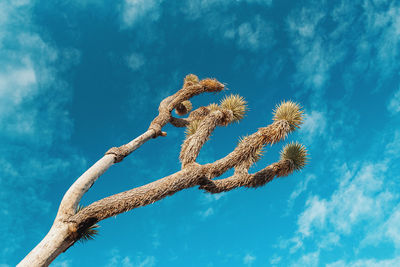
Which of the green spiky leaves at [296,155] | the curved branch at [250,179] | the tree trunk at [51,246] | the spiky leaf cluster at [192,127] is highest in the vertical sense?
the spiky leaf cluster at [192,127]

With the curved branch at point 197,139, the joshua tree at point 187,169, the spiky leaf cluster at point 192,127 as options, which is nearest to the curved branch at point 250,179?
the joshua tree at point 187,169

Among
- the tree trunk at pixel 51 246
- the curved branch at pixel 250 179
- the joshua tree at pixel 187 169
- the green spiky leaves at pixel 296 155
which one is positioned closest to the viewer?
the tree trunk at pixel 51 246

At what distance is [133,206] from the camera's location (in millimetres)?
4336

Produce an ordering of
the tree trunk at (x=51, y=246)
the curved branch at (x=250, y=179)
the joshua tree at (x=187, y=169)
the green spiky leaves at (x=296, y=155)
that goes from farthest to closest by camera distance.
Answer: the green spiky leaves at (x=296, y=155) → the curved branch at (x=250, y=179) → the joshua tree at (x=187, y=169) → the tree trunk at (x=51, y=246)

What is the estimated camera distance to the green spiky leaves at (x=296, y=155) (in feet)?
22.9

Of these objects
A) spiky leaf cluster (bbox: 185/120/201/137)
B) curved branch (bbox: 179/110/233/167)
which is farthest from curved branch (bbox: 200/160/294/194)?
spiky leaf cluster (bbox: 185/120/201/137)

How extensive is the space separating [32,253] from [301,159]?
602 centimetres

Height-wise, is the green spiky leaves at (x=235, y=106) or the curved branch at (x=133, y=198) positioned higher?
the green spiky leaves at (x=235, y=106)

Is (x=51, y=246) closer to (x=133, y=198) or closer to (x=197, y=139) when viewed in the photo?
(x=133, y=198)

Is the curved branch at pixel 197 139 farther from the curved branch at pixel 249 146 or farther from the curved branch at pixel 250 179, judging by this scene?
the curved branch at pixel 250 179

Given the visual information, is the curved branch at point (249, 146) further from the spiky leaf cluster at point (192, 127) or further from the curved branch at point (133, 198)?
the spiky leaf cluster at point (192, 127)

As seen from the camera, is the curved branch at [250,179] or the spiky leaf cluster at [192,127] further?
the spiky leaf cluster at [192,127]

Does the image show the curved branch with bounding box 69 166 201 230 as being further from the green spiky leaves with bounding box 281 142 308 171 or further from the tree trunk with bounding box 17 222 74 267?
the green spiky leaves with bounding box 281 142 308 171

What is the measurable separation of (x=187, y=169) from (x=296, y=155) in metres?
3.33
